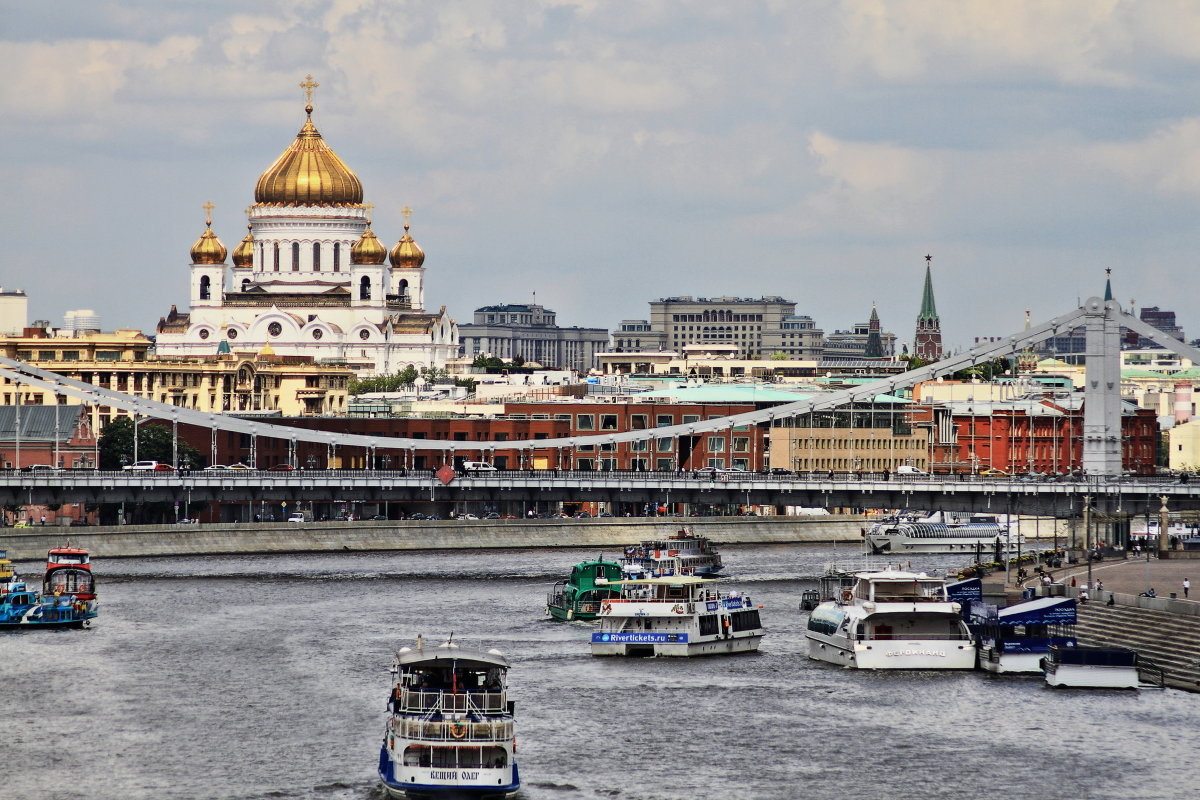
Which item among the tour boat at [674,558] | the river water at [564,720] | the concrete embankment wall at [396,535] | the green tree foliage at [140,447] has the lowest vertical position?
the river water at [564,720]

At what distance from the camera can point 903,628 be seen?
71.7 m

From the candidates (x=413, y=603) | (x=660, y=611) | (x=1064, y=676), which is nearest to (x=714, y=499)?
(x=413, y=603)

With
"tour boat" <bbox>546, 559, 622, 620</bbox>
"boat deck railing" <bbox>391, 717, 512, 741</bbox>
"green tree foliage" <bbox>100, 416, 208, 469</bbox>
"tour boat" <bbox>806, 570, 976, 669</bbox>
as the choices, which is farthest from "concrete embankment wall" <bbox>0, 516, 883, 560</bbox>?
"boat deck railing" <bbox>391, 717, 512, 741</bbox>

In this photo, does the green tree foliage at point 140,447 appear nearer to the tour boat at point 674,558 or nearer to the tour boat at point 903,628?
the tour boat at point 674,558

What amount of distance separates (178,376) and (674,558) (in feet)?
310

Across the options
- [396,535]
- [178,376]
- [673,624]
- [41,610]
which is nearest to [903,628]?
[673,624]

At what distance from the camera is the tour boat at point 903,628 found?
232ft

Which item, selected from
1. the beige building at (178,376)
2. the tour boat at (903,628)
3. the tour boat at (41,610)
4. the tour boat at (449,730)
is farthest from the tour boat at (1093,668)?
the beige building at (178,376)

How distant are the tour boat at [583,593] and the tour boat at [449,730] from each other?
28.0 meters

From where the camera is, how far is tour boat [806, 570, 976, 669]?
7081 cm

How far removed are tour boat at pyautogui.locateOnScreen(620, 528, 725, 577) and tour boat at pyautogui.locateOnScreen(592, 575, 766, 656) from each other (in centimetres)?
970

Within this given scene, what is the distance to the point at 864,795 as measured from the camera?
5403cm

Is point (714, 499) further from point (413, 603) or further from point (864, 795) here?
point (864, 795)

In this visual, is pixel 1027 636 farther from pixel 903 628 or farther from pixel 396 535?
pixel 396 535
